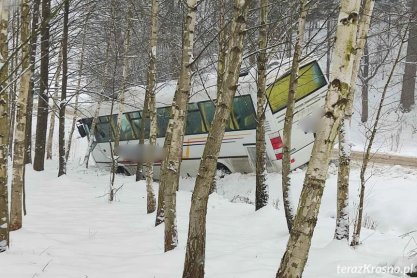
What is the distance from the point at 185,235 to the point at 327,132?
420 cm

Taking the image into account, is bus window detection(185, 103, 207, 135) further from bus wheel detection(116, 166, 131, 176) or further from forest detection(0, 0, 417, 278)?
bus wheel detection(116, 166, 131, 176)

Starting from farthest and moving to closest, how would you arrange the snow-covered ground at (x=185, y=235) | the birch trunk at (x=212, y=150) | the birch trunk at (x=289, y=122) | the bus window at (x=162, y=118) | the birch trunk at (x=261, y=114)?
the bus window at (x=162, y=118), the birch trunk at (x=261, y=114), the birch trunk at (x=289, y=122), the snow-covered ground at (x=185, y=235), the birch trunk at (x=212, y=150)

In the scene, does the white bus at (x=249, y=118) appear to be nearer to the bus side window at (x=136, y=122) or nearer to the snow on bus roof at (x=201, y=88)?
the snow on bus roof at (x=201, y=88)

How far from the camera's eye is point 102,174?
52.9ft

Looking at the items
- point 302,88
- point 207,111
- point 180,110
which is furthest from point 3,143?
point 302,88

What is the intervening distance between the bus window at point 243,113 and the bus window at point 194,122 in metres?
1.24

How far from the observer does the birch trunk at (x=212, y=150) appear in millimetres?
4219

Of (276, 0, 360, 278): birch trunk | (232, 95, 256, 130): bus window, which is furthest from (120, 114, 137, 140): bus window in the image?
(276, 0, 360, 278): birch trunk

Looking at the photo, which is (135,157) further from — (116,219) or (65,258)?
(65,258)

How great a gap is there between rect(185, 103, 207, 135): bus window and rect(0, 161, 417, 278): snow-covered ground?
1.82 metres

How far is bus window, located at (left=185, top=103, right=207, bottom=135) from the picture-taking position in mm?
13189

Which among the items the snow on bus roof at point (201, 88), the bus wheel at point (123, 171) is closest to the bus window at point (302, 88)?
the snow on bus roof at point (201, 88)

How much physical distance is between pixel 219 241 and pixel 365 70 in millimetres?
22437

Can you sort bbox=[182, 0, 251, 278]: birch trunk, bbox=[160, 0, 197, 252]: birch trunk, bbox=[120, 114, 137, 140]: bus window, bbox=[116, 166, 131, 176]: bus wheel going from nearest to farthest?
bbox=[182, 0, 251, 278]: birch trunk
bbox=[160, 0, 197, 252]: birch trunk
bbox=[120, 114, 137, 140]: bus window
bbox=[116, 166, 131, 176]: bus wheel
